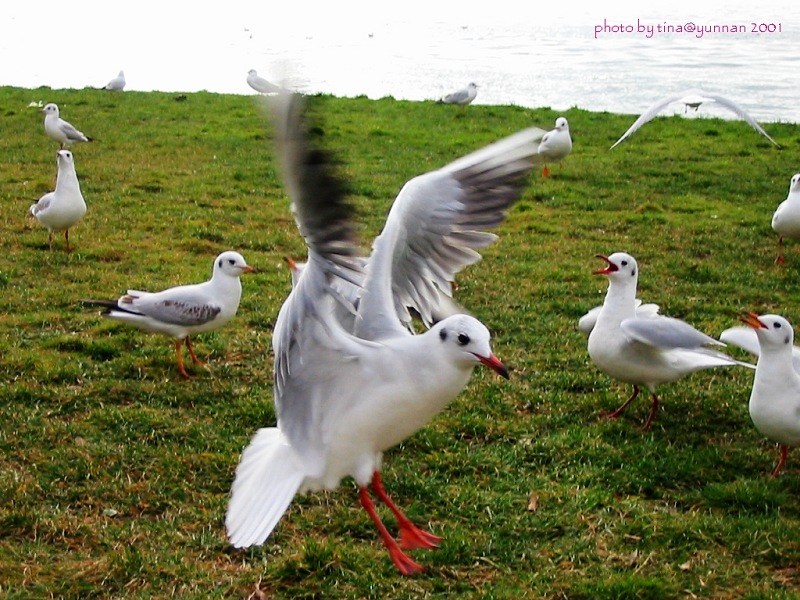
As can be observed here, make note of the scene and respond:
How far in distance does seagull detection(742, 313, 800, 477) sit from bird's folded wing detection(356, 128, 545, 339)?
120 centimetres

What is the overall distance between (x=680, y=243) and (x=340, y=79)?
12630mm

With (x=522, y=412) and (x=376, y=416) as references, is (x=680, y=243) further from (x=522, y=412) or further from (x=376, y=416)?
(x=376, y=416)

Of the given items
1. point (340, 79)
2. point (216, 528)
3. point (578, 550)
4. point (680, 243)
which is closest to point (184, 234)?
point (680, 243)

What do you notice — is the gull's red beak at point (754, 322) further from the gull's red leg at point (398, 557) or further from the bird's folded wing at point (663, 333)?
the gull's red leg at point (398, 557)

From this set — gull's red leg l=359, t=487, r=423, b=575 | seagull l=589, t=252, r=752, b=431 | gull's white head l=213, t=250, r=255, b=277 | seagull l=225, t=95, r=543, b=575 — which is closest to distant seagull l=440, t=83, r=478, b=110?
gull's white head l=213, t=250, r=255, b=277

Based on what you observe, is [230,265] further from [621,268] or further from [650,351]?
[650,351]

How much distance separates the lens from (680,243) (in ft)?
25.9

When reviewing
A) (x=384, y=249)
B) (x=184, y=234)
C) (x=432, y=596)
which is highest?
(x=384, y=249)

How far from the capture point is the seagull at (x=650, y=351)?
4.64 m

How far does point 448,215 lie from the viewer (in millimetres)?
3977

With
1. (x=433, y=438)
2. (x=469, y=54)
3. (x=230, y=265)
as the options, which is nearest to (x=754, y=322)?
(x=433, y=438)

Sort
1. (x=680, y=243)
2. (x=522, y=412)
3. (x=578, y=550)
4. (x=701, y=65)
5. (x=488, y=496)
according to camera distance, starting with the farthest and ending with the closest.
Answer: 1. (x=701, y=65)
2. (x=680, y=243)
3. (x=522, y=412)
4. (x=488, y=496)
5. (x=578, y=550)

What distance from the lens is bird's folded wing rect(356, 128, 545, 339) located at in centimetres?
395

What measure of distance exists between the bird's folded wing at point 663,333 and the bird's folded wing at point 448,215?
1063mm
